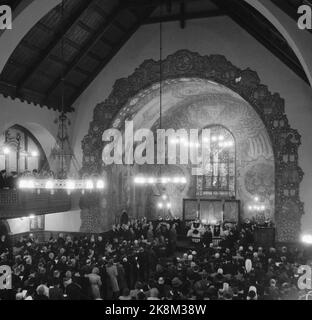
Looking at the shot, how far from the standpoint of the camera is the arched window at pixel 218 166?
25.6 meters

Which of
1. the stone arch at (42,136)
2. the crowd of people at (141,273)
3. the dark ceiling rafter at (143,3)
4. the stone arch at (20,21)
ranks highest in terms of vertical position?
the dark ceiling rafter at (143,3)

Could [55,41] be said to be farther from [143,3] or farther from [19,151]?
[19,151]

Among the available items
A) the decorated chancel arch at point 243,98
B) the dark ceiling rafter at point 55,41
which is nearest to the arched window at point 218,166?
the decorated chancel arch at point 243,98

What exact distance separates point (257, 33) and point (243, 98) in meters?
3.04

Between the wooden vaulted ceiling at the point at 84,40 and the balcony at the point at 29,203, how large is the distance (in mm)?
4405

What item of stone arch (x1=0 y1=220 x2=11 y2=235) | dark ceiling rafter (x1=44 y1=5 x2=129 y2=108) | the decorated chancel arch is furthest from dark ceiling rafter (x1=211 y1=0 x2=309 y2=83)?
stone arch (x1=0 y1=220 x2=11 y2=235)

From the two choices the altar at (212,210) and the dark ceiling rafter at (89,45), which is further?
the altar at (212,210)

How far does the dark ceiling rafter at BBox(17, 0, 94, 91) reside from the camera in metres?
17.2

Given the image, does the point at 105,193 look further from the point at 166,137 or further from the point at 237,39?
the point at 237,39

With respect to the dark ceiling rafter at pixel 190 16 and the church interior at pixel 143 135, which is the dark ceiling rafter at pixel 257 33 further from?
the dark ceiling rafter at pixel 190 16

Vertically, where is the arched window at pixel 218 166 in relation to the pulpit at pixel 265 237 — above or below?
above

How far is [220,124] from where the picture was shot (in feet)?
84.7
